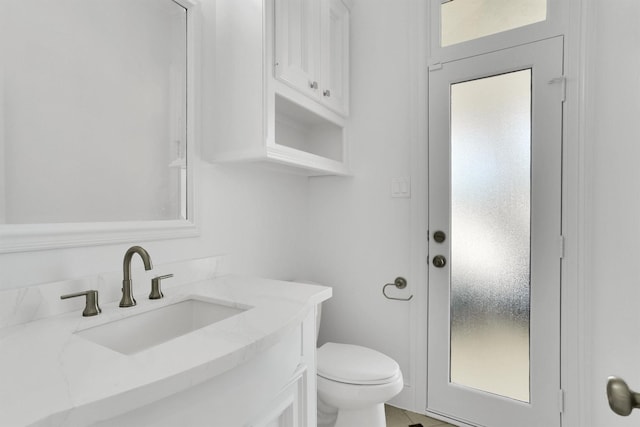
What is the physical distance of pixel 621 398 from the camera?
0.47 m

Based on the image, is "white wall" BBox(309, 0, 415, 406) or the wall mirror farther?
"white wall" BBox(309, 0, 415, 406)

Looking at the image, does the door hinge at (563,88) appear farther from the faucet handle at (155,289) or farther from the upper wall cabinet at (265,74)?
the faucet handle at (155,289)

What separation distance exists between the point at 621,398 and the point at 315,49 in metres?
1.62

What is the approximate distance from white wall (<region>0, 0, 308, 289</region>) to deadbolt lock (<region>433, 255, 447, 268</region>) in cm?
84

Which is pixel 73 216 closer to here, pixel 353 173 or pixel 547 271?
pixel 353 173

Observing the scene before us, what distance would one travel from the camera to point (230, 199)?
1.46 m

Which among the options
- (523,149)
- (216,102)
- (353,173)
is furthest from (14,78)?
(523,149)

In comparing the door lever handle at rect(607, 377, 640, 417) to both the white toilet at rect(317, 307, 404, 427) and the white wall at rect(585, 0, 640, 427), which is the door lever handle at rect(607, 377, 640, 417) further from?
the white toilet at rect(317, 307, 404, 427)

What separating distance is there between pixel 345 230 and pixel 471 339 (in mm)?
921

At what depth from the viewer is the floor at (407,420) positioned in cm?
160

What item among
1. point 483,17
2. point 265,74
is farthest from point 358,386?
point 483,17

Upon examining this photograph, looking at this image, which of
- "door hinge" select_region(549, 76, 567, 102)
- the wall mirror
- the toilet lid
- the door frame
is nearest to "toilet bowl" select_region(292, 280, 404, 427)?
the toilet lid

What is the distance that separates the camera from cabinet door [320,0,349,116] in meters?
1.61

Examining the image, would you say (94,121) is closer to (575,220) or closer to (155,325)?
(155,325)
